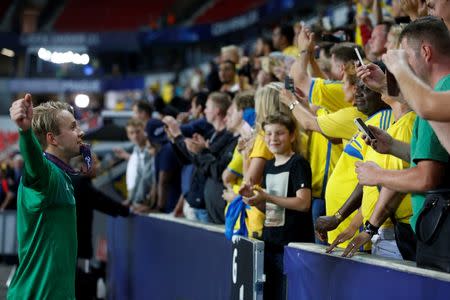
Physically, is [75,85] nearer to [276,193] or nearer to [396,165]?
[276,193]

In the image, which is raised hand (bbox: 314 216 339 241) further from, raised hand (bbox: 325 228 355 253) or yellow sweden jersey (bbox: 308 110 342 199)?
yellow sweden jersey (bbox: 308 110 342 199)

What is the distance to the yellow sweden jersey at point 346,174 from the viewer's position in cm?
429

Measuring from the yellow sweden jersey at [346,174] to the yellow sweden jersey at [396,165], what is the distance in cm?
19

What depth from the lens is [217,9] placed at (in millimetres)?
36031

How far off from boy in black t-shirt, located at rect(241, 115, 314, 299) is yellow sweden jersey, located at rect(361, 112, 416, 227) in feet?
2.91

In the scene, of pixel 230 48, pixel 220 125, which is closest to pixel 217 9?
pixel 230 48

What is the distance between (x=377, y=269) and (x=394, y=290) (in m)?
0.17

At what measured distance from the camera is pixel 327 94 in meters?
5.48

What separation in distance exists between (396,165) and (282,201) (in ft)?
3.77

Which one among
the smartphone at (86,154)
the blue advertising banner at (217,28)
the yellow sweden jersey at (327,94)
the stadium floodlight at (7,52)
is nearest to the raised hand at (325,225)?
the smartphone at (86,154)

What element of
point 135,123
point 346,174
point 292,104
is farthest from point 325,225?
point 135,123

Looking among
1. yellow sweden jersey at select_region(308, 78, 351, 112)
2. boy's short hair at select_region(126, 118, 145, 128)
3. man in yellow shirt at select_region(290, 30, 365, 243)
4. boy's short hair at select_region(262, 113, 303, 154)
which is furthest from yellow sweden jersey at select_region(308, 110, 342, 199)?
boy's short hair at select_region(126, 118, 145, 128)

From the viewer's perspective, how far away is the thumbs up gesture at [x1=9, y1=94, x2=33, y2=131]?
353cm

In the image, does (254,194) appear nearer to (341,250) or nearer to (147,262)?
(341,250)
